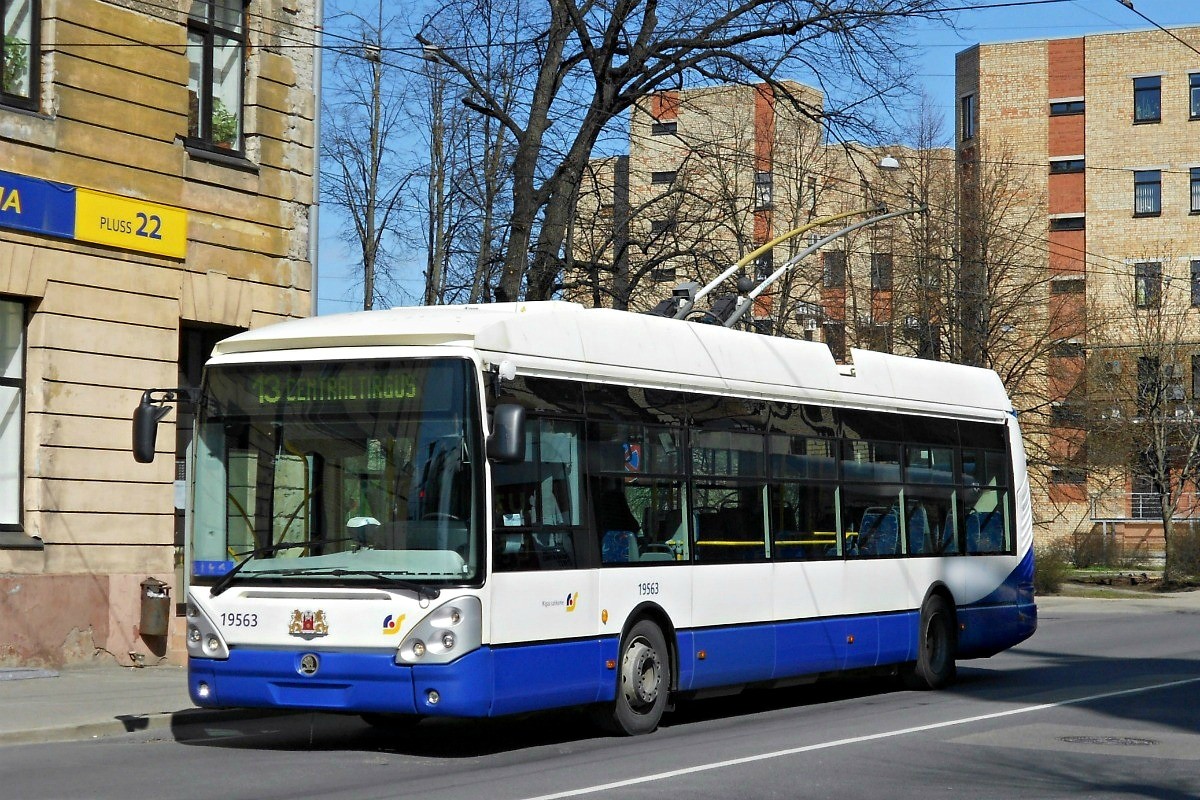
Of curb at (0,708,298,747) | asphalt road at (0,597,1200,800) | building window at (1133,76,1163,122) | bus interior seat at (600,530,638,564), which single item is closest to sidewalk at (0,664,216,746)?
curb at (0,708,298,747)

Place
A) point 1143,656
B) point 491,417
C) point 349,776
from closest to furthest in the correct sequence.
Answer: point 349,776 < point 491,417 < point 1143,656

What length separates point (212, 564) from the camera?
11680 mm

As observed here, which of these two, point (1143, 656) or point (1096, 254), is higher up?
point (1096, 254)

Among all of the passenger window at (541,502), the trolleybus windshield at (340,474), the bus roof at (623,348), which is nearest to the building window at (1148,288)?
the bus roof at (623,348)

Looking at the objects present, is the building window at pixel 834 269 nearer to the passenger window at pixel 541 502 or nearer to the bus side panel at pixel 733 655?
the bus side panel at pixel 733 655

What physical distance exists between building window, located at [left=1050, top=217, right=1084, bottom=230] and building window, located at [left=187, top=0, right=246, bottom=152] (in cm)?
4490

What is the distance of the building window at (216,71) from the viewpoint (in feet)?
65.5

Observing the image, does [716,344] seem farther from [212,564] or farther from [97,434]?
[97,434]

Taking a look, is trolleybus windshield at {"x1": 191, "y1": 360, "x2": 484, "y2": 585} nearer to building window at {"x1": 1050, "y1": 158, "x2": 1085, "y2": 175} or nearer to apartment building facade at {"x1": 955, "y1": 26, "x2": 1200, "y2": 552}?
apartment building facade at {"x1": 955, "y1": 26, "x2": 1200, "y2": 552}

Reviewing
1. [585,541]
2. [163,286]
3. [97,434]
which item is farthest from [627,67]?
[585,541]

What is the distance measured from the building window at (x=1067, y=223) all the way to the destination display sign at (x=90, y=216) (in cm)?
4648

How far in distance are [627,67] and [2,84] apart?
1068cm

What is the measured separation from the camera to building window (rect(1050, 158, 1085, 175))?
200ft

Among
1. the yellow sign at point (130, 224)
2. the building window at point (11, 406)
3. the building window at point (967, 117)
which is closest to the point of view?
the building window at point (11, 406)
